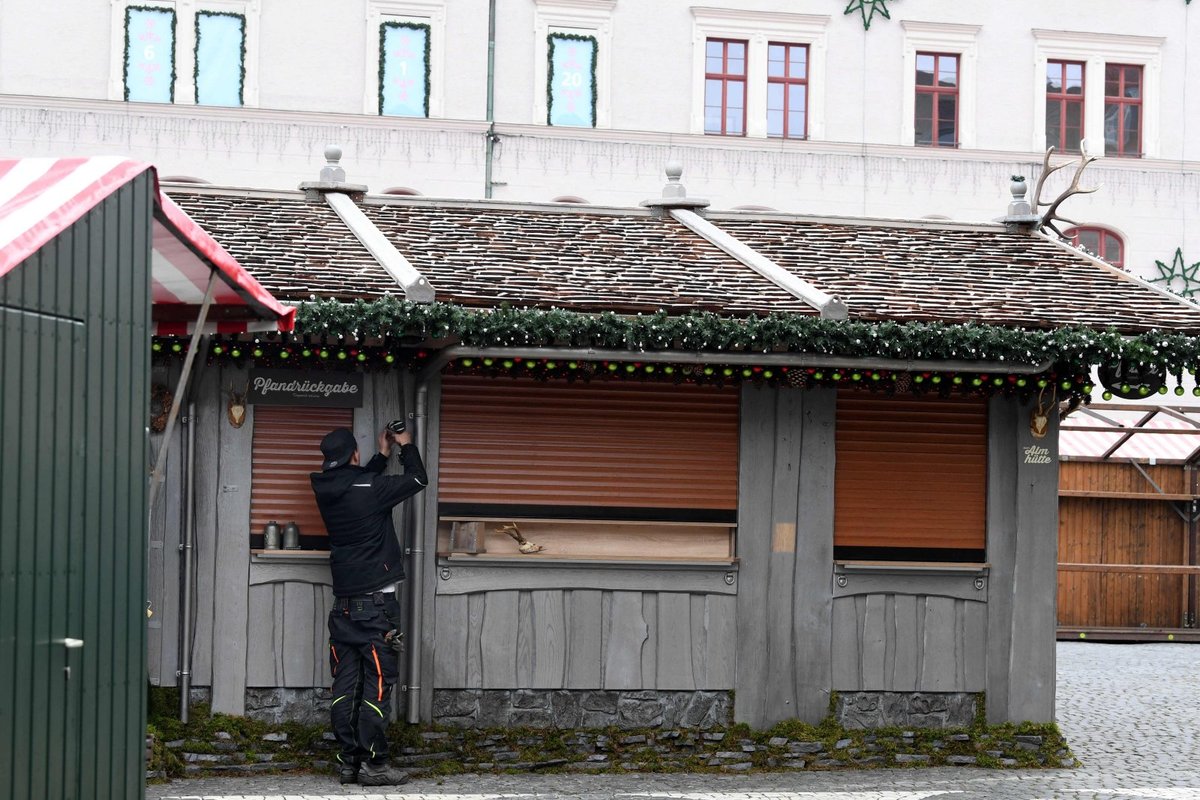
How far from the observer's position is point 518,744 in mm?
10531

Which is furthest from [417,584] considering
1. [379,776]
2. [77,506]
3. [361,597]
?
[77,506]

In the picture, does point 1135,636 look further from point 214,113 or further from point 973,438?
point 214,113

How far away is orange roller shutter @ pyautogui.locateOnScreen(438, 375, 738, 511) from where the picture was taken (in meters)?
10.7

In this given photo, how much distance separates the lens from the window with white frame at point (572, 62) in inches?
1248

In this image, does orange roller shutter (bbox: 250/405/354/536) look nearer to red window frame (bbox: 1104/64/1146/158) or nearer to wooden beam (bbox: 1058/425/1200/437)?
wooden beam (bbox: 1058/425/1200/437)

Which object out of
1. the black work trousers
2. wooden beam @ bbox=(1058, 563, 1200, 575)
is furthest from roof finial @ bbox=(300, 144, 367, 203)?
wooden beam @ bbox=(1058, 563, 1200, 575)

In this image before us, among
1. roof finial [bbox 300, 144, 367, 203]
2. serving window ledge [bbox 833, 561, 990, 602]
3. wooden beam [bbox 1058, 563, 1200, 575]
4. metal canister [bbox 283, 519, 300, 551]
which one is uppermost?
roof finial [bbox 300, 144, 367, 203]

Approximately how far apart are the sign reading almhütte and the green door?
4250 millimetres

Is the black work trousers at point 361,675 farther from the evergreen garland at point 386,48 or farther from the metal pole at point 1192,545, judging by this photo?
the evergreen garland at point 386,48

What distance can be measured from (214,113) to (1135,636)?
58.2 ft

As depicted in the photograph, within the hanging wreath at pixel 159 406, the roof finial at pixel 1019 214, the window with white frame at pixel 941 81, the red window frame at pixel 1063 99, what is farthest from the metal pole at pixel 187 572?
the red window frame at pixel 1063 99

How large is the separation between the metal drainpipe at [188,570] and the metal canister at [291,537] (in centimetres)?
53

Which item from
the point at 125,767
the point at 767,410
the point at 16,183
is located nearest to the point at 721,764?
the point at 767,410

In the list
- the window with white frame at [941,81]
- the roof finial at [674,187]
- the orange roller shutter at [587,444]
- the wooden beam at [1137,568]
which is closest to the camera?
the orange roller shutter at [587,444]
